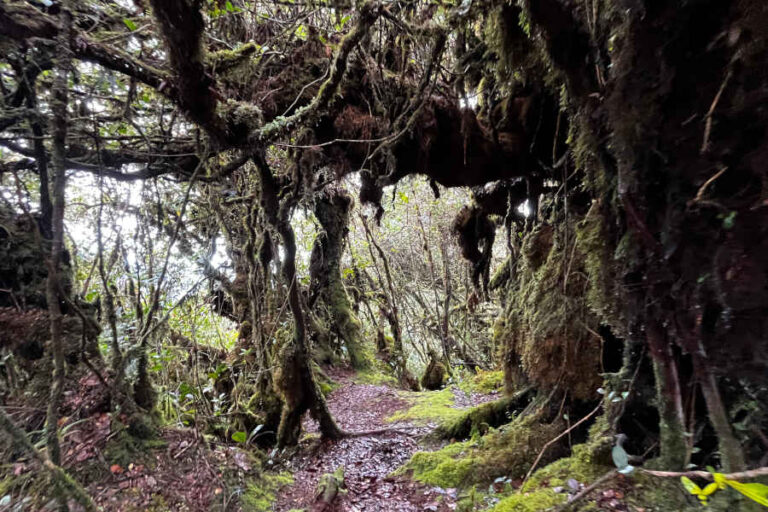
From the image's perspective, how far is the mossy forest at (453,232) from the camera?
4.97ft

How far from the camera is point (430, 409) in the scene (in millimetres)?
6363

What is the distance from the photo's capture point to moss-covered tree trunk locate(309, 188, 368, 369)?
9.28 m

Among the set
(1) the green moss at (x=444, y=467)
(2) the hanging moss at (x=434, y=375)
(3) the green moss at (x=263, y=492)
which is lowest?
(3) the green moss at (x=263, y=492)

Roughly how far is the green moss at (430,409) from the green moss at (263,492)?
249 centimetres

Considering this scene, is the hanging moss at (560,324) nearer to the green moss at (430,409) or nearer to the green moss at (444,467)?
the green moss at (444,467)

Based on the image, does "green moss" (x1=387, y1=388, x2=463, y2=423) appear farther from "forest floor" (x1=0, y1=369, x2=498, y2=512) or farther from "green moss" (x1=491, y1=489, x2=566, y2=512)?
"green moss" (x1=491, y1=489, x2=566, y2=512)

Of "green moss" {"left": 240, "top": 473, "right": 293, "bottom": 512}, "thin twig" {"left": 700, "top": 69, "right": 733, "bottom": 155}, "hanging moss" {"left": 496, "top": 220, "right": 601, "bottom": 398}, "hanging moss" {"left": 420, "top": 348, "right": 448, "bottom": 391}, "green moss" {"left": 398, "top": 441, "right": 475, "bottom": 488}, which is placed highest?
"thin twig" {"left": 700, "top": 69, "right": 733, "bottom": 155}

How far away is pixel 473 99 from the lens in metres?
4.52

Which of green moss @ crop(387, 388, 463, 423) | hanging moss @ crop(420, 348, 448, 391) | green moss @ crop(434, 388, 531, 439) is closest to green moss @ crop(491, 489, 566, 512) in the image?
green moss @ crop(434, 388, 531, 439)

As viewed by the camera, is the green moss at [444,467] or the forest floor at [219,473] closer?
the forest floor at [219,473]

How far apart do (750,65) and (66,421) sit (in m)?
4.48

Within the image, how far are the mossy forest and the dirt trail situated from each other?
0.04m

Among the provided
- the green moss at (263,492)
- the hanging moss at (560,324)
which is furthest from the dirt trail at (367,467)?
the hanging moss at (560,324)

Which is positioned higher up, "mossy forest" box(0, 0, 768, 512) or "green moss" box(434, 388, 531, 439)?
"mossy forest" box(0, 0, 768, 512)
